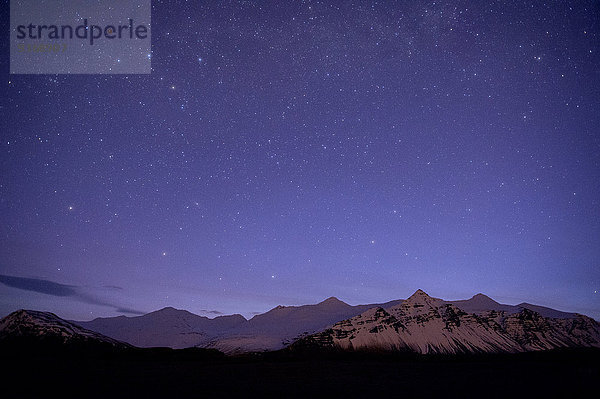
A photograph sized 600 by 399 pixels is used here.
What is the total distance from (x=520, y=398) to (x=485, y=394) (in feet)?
18.2

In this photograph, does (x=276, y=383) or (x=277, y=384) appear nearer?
(x=277, y=384)

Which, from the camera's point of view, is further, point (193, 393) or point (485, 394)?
point (485, 394)

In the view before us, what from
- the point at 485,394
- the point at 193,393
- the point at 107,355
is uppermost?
the point at 193,393

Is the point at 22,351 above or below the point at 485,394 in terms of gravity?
below

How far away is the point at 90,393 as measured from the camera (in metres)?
50.7

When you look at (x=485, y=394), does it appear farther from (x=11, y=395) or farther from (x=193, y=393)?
(x=11, y=395)

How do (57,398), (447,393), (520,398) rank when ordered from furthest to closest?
1. (447,393)
2. (520,398)
3. (57,398)

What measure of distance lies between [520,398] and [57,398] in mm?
60778

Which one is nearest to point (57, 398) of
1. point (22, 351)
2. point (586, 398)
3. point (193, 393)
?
point (193, 393)

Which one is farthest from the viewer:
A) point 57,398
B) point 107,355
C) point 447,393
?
point 107,355

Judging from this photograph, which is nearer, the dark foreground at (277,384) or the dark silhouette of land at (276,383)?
the dark foreground at (277,384)

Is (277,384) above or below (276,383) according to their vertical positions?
above

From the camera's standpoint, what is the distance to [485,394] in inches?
2234

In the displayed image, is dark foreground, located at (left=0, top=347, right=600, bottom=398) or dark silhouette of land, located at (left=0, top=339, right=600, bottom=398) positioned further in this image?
dark silhouette of land, located at (left=0, top=339, right=600, bottom=398)
